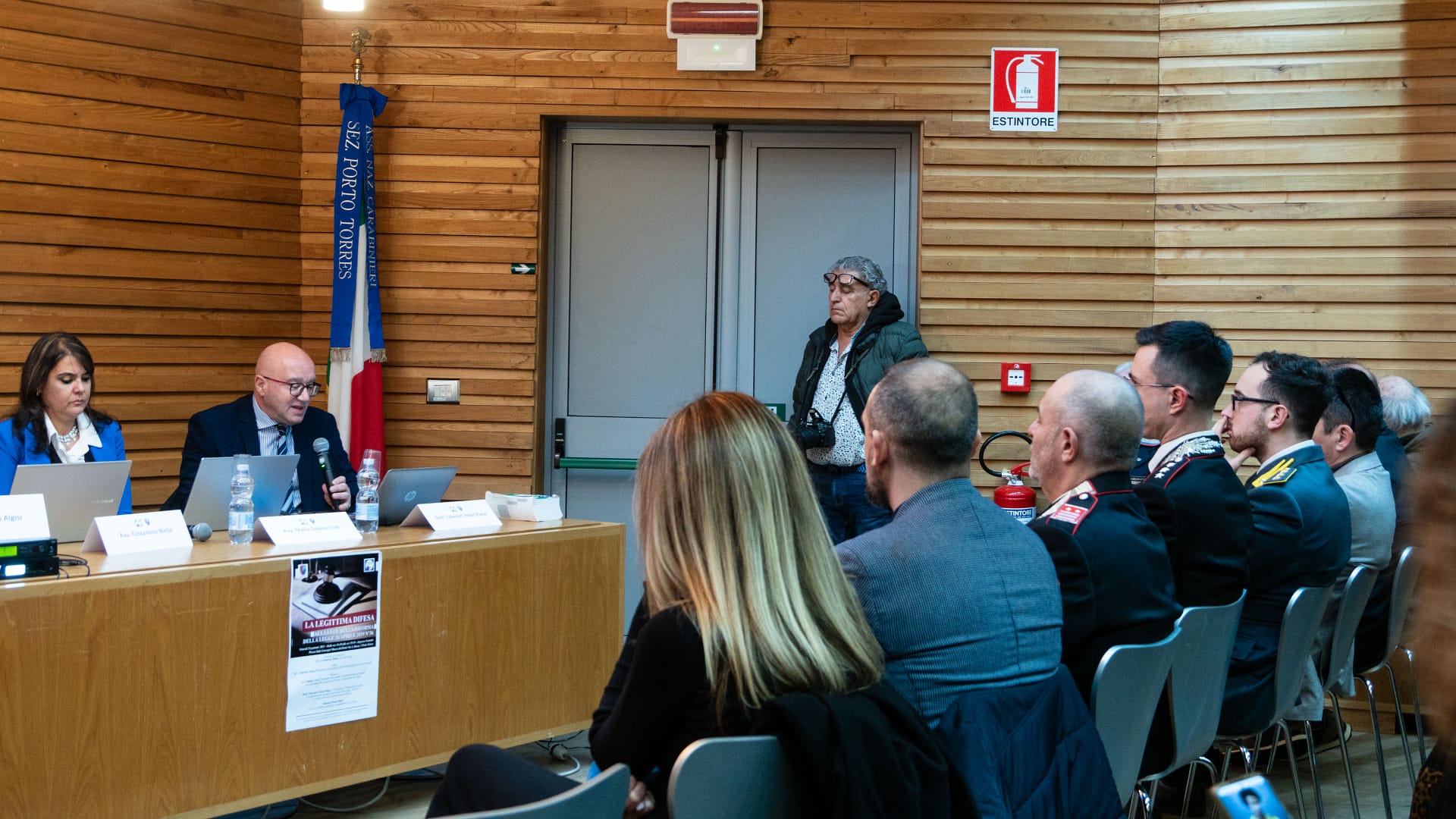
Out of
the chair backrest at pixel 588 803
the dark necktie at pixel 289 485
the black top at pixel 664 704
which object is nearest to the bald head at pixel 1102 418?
the black top at pixel 664 704

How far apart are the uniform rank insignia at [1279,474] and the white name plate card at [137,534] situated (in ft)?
10.0

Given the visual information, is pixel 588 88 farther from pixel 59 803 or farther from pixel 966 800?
pixel 966 800

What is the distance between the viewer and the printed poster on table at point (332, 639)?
10.9 ft

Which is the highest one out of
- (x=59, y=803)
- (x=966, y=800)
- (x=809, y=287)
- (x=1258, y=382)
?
(x=809, y=287)

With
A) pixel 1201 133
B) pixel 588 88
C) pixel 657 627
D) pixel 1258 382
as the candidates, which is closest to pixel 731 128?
pixel 588 88

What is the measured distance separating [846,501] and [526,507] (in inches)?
61.9

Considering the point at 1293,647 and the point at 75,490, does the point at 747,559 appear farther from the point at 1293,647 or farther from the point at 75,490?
the point at 75,490

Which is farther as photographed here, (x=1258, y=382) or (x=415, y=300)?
(x=415, y=300)

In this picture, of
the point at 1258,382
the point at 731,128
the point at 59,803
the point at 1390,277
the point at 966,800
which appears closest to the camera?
the point at 966,800

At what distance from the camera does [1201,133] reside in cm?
535

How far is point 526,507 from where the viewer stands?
4266mm

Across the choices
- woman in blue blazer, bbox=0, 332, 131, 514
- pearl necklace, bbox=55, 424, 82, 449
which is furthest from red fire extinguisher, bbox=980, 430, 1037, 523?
pearl necklace, bbox=55, 424, 82, 449

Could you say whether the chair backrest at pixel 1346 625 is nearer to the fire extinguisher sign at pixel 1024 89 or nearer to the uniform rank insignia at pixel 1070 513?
the uniform rank insignia at pixel 1070 513

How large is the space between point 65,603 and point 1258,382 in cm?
334
